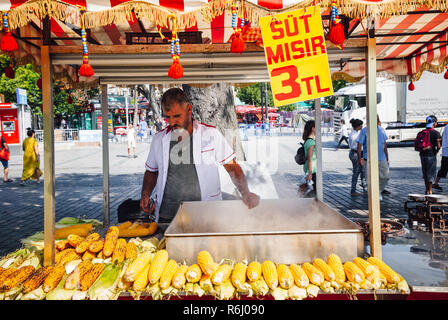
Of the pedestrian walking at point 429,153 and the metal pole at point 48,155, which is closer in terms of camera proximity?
the metal pole at point 48,155

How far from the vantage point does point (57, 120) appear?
38.7 meters

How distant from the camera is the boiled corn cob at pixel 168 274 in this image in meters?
2.32

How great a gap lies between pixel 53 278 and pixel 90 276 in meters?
0.28

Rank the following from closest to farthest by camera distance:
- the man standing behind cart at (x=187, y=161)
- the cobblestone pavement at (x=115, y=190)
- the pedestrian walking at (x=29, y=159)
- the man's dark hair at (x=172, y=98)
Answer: the man's dark hair at (x=172, y=98) → the man standing behind cart at (x=187, y=161) → the cobblestone pavement at (x=115, y=190) → the pedestrian walking at (x=29, y=159)

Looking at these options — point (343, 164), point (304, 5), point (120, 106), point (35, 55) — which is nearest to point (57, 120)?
point (120, 106)

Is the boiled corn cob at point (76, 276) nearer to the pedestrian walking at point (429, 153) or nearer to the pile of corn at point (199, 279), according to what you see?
the pile of corn at point (199, 279)

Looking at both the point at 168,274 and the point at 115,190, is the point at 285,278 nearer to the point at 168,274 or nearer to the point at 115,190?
the point at 168,274

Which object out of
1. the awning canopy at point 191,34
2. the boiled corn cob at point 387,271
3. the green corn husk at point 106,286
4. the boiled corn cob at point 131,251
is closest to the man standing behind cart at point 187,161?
the awning canopy at point 191,34

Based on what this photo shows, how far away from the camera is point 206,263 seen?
2.39 metres

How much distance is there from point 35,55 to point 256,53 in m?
2.41

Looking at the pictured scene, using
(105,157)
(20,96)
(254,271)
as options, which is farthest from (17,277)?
(20,96)

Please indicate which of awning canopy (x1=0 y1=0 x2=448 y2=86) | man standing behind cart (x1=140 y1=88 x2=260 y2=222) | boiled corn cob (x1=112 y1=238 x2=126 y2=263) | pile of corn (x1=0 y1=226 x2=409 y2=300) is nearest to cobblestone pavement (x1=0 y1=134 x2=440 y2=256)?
man standing behind cart (x1=140 y1=88 x2=260 y2=222)

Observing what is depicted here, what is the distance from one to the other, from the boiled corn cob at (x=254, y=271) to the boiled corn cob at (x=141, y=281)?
724 millimetres
